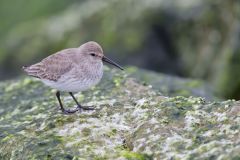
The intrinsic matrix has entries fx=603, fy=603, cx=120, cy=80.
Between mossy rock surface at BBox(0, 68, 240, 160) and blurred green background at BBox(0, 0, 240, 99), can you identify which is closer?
mossy rock surface at BBox(0, 68, 240, 160)

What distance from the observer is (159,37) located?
15.0m

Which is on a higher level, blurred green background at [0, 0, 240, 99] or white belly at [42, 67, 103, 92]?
blurred green background at [0, 0, 240, 99]

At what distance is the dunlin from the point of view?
8.68 meters

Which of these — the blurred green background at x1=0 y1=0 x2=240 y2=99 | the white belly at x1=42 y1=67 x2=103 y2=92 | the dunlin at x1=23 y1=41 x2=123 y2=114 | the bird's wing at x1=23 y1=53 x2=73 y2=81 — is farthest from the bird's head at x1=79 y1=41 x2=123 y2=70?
the blurred green background at x1=0 y1=0 x2=240 y2=99

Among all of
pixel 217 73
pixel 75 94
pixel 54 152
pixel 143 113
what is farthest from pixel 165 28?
pixel 54 152

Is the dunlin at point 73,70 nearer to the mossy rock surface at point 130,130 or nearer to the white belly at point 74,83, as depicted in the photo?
the white belly at point 74,83

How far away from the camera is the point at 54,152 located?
718 cm

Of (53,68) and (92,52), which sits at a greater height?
(92,52)

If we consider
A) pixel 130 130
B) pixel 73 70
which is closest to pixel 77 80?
pixel 73 70

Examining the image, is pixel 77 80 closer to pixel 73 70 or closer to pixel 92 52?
pixel 73 70

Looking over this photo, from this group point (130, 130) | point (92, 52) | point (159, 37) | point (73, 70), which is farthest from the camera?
point (159, 37)

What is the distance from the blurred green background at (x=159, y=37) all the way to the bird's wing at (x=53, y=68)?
5.40m

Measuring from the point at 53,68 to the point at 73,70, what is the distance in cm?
33

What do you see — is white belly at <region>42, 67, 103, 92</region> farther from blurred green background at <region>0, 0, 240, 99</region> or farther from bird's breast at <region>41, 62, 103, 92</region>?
blurred green background at <region>0, 0, 240, 99</region>
